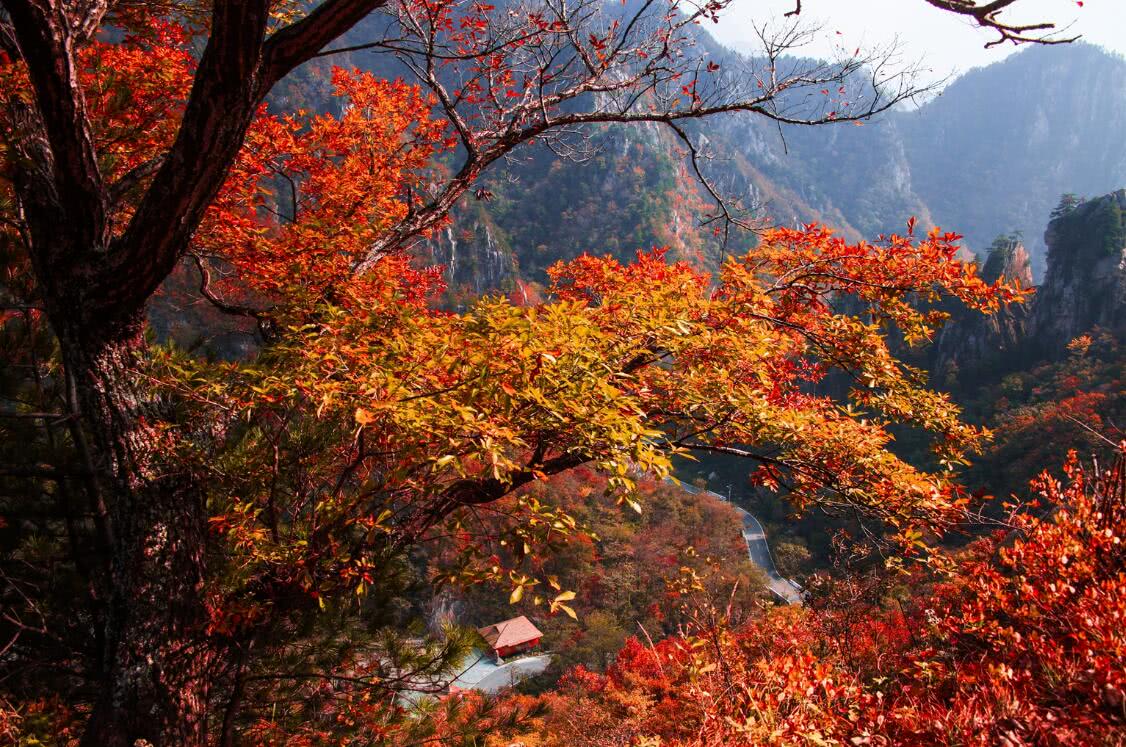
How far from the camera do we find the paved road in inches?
1099

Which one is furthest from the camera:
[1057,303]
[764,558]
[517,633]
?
[1057,303]

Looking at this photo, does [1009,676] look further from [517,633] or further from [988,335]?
[988,335]

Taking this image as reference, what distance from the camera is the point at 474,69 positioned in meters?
3.78

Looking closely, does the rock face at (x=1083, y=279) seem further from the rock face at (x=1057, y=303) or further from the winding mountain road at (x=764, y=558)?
the winding mountain road at (x=764, y=558)

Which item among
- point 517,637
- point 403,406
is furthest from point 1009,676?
point 517,637

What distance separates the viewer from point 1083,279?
117ft

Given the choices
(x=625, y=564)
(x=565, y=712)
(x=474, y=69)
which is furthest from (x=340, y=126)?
(x=625, y=564)

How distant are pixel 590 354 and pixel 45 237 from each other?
6.77 feet

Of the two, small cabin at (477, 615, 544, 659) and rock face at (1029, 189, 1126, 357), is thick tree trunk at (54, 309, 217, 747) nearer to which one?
small cabin at (477, 615, 544, 659)

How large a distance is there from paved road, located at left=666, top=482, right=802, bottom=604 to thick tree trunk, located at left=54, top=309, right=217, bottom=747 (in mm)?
24018

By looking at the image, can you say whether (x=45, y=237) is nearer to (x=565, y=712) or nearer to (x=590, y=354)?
(x=590, y=354)

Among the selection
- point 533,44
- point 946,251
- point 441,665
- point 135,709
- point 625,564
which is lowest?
point 625,564

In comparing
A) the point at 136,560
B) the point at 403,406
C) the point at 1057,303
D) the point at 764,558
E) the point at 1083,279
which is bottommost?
the point at 764,558

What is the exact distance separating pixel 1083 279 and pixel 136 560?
49.5 metres
